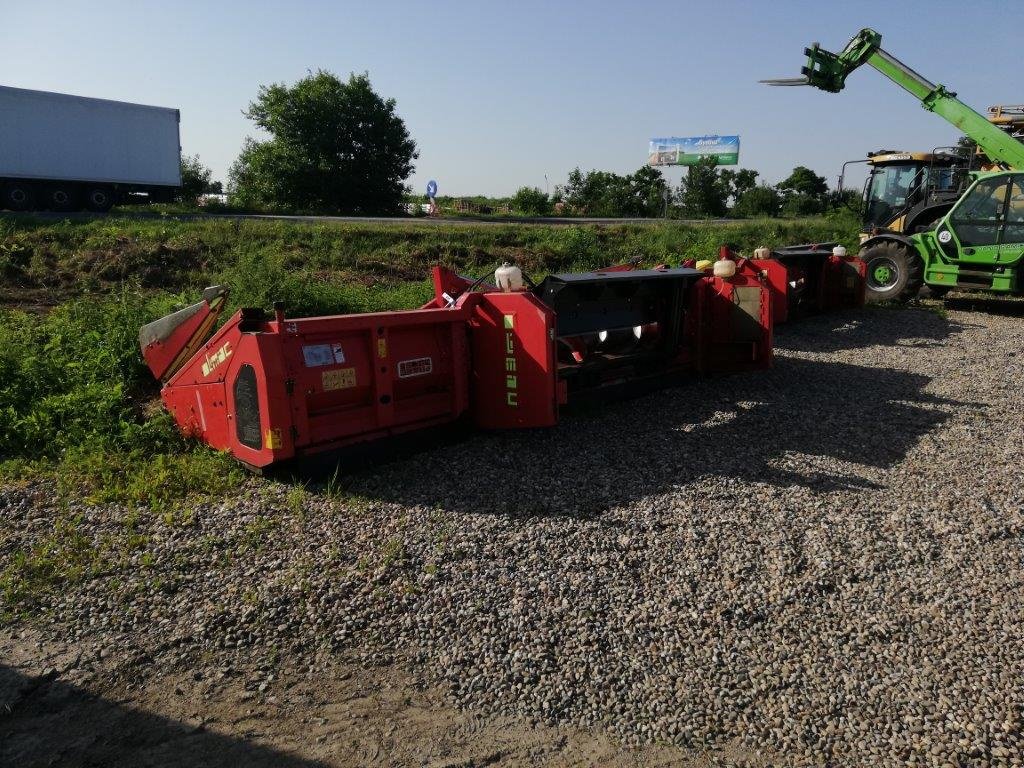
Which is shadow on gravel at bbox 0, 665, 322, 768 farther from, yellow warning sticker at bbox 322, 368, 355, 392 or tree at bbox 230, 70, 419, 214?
tree at bbox 230, 70, 419, 214

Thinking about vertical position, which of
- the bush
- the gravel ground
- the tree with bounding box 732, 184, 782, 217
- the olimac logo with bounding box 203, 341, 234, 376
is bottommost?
the gravel ground

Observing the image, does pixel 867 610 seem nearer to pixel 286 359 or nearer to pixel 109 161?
pixel 286 359

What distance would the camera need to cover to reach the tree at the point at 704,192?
4500cm

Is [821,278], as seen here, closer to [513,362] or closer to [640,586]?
[513,362]

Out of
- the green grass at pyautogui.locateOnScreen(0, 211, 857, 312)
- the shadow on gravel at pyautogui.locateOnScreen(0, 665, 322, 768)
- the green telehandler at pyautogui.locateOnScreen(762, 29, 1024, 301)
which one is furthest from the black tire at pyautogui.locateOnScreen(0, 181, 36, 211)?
the shadow on gravel at pyautogui.locateOnScreen(0, 665, 322, 768)

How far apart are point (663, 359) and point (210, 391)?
3.97 meters

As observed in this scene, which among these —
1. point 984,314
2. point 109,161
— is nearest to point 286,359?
→ point 984,314

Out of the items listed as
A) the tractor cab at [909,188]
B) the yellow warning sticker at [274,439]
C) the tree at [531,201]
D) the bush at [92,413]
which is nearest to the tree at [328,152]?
the tree at [531,201]

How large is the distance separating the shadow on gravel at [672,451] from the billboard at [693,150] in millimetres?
44544

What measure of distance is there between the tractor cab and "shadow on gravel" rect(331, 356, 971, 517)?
846cm

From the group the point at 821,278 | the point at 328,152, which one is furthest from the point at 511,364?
the point at 328,152

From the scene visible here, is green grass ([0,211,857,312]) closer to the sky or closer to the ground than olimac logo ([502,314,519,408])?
closer to the sky

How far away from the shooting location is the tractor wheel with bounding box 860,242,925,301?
40.1 feet

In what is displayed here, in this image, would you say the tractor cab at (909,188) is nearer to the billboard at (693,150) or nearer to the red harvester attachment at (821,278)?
the red harvester attachment at (821,278)
